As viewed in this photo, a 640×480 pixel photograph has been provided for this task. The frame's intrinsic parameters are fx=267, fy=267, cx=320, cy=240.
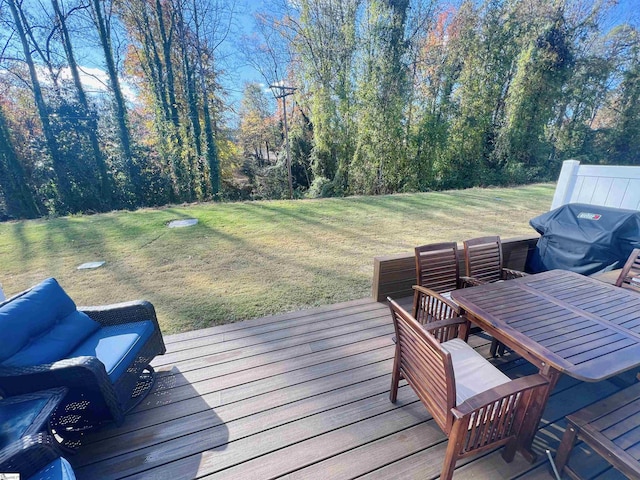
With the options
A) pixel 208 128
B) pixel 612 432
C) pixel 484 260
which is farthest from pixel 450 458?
pixel 208 128

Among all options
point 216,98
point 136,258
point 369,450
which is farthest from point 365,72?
point 369,450

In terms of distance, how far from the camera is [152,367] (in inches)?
75.2

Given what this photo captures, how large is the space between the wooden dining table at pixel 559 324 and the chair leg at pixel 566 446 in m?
0.10

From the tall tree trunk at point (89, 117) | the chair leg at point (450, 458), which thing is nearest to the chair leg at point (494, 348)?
the chair leg at point (450, 458)

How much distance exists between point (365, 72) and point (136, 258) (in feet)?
30.5

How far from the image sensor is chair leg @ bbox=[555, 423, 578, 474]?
1155mm

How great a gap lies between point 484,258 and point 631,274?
1.00 meters

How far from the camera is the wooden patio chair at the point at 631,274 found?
2002mm

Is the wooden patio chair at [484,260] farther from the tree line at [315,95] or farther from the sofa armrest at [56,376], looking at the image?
the tree line at [315,95]

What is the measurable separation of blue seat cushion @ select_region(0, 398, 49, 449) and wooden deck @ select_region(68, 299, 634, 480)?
0.38 metres

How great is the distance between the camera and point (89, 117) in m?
8.45

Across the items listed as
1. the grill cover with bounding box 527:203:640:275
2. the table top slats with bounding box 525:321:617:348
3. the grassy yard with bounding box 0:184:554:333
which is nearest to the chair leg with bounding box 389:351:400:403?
the table top slats with bounding box 525:321:617:348

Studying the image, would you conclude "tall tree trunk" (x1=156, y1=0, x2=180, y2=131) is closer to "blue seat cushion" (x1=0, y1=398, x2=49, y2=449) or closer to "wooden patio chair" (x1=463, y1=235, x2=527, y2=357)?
"blue seat cushion" (x1=0, y1=398, x2=49, y2=449)

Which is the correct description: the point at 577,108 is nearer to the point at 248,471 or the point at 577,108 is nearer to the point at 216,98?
the point at 216,98
